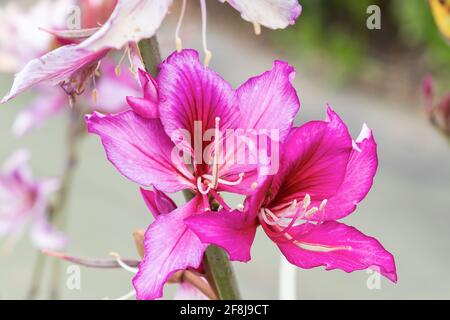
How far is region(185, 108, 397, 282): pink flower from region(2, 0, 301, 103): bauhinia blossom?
0.03m

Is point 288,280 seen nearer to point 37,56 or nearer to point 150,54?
point 150,54

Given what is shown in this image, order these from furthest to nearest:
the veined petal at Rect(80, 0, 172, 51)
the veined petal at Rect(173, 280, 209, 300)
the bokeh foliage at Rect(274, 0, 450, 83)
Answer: the bokeh foliage at Rect(274, 0, 450, 83), the veined petal at Rect(173, 280, 209, 300), the veined petal at Rect(80, 0, 172, 51)

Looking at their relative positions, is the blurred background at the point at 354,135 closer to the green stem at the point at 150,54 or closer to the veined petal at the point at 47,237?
the veined petal at the point at 47,237

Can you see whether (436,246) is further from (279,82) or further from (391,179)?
(279,82)

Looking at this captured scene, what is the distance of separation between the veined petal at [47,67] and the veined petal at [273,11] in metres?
0.04

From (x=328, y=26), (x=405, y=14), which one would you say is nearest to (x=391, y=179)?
(x=405, y=14)

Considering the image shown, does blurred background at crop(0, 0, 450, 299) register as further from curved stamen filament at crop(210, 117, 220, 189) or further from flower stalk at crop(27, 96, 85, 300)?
curved stamen filament at crop(210, 117, 220, 189)

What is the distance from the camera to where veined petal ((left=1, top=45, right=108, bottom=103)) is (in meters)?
0.21

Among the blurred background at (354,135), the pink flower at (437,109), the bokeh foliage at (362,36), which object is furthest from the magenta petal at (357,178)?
the bokeh foliage at (362,36)

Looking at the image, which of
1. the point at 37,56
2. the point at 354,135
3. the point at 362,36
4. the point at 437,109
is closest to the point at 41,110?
the point at 37,56

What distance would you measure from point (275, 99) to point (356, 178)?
1.4 inches

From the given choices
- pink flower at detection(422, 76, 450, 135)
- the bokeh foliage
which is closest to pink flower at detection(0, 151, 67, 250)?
pink flower at detection(422, 76, 450, 135)

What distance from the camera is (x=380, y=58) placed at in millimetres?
2453

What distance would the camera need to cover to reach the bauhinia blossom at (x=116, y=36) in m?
0.21
